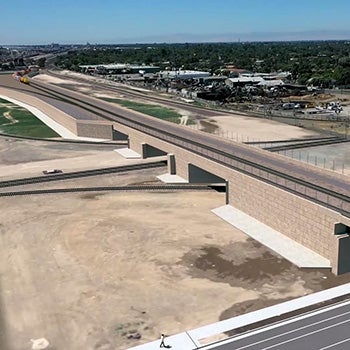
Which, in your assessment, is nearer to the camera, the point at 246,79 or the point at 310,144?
the point at 310,144

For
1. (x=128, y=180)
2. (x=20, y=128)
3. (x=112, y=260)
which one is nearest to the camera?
(x=112, y=260)

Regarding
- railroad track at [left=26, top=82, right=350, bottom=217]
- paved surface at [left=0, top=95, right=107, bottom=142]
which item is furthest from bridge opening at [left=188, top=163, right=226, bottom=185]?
paved surface at [left=0, top=95, right=107, bottom=142]

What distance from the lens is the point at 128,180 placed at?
6988 cm

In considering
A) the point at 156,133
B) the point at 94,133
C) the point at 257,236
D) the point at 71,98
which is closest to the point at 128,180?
the point at 156,133

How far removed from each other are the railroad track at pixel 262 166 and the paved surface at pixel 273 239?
481cm

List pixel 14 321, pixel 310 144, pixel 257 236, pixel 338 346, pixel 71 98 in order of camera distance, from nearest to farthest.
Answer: pixel 338 346, pixel 14 321, pixel 257 236, pixel 310 144, pixel 71 98

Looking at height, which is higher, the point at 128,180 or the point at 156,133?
the point at 156,133

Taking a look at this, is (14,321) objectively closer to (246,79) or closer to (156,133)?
(156,133)

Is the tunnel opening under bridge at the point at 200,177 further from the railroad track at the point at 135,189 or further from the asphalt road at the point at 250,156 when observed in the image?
the asphalt road at the point at 250,156

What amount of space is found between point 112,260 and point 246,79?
529ft

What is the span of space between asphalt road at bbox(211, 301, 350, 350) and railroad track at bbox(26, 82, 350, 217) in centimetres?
1110

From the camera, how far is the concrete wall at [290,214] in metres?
41.5

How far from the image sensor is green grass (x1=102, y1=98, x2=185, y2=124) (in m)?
114

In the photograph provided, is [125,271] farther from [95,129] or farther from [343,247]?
[95,129]
